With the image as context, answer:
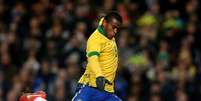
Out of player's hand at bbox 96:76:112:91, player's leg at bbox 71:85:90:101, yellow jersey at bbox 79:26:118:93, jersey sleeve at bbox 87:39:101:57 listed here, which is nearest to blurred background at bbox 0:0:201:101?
yellow jersey at bbox 79:26:118:93

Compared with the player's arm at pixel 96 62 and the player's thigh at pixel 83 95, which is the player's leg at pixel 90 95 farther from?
the player's arm at pixel 96 62

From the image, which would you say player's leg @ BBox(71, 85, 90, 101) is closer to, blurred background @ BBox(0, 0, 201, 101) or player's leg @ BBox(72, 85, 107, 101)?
player's leg @ BBox(72, 85, 107, 101)

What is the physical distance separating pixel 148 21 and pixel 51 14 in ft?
8.53

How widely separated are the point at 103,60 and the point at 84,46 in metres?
6.88

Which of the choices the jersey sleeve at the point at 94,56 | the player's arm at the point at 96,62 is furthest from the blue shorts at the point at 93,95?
the jersey sleeve at the point at 94,56

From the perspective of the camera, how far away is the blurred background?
721 inches

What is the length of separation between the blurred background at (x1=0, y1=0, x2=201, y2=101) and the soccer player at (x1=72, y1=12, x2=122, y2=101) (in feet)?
16.6

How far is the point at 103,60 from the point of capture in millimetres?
12305

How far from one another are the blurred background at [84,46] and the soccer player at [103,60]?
5047mm

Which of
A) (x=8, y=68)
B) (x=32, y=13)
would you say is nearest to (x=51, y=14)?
(x=32, y=13)

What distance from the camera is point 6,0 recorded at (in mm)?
21375

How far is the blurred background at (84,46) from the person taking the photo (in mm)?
Answer: 18312

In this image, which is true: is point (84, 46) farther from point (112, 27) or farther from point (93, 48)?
point (93, 48)

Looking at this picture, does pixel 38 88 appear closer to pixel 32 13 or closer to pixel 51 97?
pixel 51 97
